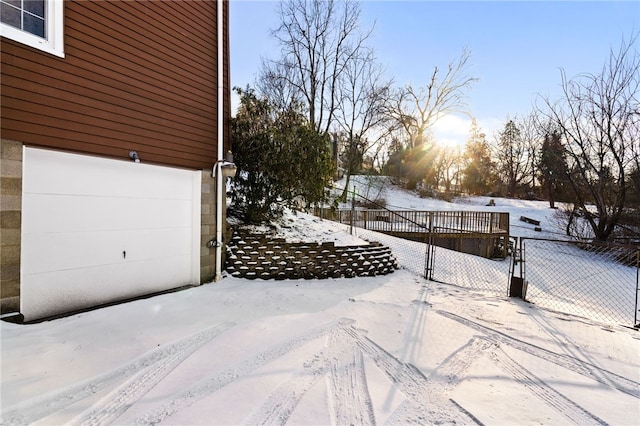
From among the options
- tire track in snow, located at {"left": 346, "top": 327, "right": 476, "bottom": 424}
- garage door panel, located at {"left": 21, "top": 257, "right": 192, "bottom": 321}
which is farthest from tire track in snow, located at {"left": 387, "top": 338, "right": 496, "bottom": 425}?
garage door panel, located at {"left": 21, "top": 257, "right": 192, "bottom": 321}

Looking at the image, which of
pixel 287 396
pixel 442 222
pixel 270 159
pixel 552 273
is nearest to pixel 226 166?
pixel 270 159

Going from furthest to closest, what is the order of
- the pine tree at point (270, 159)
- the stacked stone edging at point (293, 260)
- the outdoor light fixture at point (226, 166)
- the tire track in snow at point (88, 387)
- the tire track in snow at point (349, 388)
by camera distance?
1. the pine tree at point (270, 159)
2. the stacked stone edging at point (293, 260)
3. the outdoor light fixture at point (226, 166)
4. the tire track in snow at point (349, 388)
5. the tire track in snow at point (88, 387)

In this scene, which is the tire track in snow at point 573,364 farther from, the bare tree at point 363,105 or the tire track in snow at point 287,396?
the bare tree at point 363,105

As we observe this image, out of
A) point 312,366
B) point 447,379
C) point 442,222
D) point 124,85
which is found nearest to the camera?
point 447,379

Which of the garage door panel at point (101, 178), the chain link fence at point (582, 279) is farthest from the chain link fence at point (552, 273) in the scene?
the garage door panel at point (101, 178)

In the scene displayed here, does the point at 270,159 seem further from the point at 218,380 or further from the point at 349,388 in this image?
the point at 349,388

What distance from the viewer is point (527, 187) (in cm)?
2628

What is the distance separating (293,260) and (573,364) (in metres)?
4.07

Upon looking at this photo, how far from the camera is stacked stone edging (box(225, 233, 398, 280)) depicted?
17.9ft

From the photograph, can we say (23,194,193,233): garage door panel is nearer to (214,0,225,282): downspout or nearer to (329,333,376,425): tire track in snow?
(214,0,225,282): downspout

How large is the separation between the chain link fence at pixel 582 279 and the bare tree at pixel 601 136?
1.67 metres

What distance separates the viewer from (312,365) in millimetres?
2607

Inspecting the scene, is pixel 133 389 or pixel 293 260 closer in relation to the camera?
pixel 133 389

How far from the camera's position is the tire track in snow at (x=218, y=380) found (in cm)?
194
